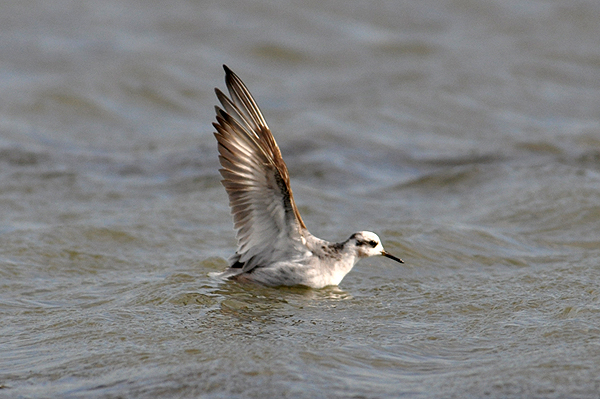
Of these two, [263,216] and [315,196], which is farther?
[315,196]

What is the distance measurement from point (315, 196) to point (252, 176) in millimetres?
3912

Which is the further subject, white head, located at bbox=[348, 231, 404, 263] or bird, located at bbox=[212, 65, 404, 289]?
white head, located at bbox=[348, 231, 404, 263]

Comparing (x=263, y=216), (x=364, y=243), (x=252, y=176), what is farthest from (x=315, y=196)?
(x=252, y=176)

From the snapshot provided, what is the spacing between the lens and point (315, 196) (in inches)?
421

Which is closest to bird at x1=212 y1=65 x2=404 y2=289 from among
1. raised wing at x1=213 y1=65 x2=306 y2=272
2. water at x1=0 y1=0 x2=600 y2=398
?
raised wing at x1=213 y1=65 x2=306 y2=272

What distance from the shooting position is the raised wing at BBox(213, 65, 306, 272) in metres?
6.64

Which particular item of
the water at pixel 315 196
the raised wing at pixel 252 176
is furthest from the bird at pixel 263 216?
the water at pixel 315 196

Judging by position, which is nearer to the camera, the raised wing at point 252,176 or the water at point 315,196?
the water at point 315,196

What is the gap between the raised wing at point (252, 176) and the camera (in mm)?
6645

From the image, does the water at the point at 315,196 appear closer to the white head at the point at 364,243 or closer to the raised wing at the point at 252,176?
the white head at the point at 364,243

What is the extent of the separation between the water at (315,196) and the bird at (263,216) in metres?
0.20

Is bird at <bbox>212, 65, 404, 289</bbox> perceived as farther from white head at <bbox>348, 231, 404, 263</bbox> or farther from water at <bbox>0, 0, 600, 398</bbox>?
water at <bbox>0, 0, 600, 398</bbox>

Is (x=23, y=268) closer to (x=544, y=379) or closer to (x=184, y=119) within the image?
(x=544, y=379)

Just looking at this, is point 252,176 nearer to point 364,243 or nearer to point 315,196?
point 364,243
